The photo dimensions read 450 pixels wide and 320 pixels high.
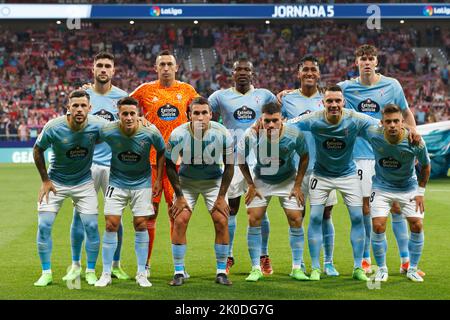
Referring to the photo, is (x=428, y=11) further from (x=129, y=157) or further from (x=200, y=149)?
(x=129, y=157)

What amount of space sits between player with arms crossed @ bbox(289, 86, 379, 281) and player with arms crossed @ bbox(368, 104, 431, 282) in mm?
190

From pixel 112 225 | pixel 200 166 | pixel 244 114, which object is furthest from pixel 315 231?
pixel 112 225

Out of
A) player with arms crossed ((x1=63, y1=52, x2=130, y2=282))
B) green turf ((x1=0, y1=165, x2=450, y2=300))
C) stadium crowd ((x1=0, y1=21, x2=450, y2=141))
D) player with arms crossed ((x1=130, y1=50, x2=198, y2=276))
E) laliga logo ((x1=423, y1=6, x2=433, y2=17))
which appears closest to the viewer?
green turf ((x1=0, y1=165, x2=450, y2=300))

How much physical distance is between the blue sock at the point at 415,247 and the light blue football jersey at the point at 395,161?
1.58 feet

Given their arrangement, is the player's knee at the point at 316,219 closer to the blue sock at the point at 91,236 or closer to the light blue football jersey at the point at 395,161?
the light blue football jersey at the point at 395,161

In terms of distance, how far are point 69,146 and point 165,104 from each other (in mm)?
1412

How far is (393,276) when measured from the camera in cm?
805

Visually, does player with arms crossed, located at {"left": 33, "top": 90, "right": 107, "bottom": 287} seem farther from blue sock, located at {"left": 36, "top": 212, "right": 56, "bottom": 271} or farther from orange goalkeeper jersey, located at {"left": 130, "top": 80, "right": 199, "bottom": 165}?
orange goalkeeper jersey, located at {"left": 130, "top": 80, "right": 199, "bottom": 165}

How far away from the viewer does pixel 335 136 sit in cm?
781

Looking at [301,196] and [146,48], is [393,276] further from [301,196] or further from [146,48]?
[146,48]

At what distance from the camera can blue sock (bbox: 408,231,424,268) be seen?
7.78 metres

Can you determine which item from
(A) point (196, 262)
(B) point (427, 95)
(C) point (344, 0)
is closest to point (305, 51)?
(C) point (344, 0)

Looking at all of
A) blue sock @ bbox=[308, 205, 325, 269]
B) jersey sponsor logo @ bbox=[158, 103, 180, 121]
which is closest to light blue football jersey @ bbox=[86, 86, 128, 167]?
jersey sponsor logo @ bbox=[158, 103, 180, 121]

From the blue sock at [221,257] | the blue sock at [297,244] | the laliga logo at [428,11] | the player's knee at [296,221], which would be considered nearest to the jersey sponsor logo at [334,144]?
the player's knee at [296,221]
